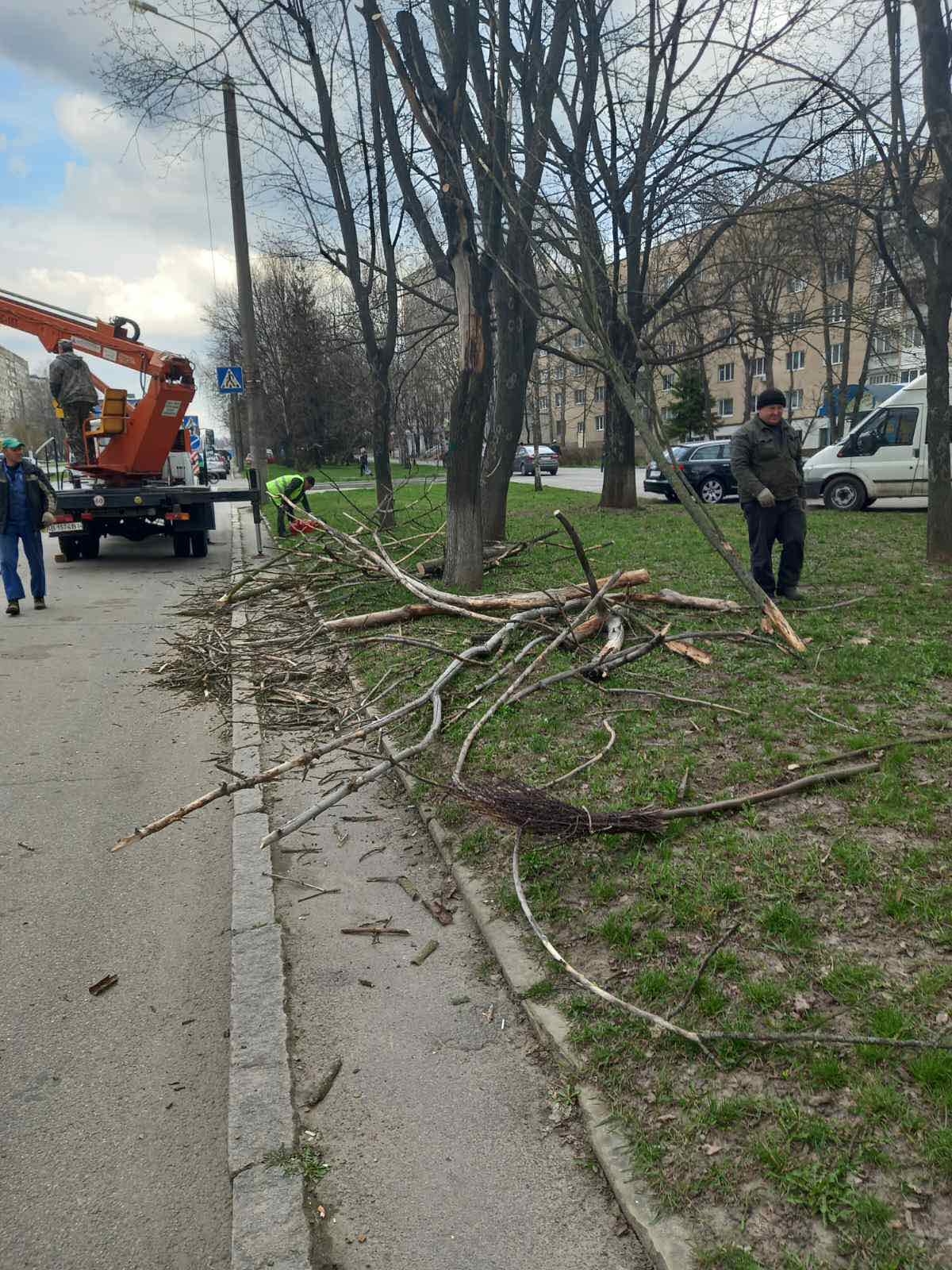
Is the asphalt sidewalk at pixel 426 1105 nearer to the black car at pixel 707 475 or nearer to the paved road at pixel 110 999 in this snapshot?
the paved road at pixel 110 999

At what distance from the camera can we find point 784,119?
1022 centimetres

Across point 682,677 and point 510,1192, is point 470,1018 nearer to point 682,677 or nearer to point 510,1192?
point 510,1192

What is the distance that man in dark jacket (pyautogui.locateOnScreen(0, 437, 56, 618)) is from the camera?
10.8 meters

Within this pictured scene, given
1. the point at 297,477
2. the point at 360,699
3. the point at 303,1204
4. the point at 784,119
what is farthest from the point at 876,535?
the point at 303,1204

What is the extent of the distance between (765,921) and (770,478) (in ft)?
18.6

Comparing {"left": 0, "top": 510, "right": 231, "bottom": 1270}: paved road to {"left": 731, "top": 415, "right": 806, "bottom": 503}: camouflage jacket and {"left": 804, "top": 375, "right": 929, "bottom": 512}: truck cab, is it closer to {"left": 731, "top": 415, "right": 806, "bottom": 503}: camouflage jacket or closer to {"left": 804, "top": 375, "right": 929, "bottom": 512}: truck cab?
{"left": 731, "top": 415, "right": 806, "bottom": 503}: camouflage jacket

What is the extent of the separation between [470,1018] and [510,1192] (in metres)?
0.81

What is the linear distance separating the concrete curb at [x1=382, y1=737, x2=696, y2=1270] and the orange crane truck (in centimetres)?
1189

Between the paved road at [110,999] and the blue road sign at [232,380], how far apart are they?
1310 centimetres

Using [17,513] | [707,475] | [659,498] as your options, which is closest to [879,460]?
[707,475]

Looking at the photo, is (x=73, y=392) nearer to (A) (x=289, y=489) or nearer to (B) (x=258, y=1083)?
(A) (x=289, y=489)

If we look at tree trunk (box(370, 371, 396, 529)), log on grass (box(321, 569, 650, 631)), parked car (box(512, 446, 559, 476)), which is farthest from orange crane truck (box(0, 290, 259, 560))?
parked car (box(512, 446, 559, 476))

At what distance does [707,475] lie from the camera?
24.9 meters

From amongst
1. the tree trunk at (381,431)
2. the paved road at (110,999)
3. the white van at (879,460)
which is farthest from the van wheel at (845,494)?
the paved road at (110,999)
